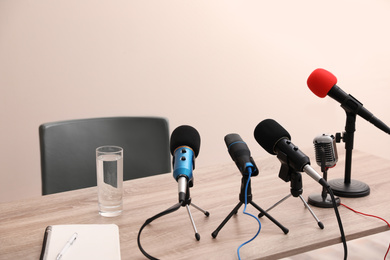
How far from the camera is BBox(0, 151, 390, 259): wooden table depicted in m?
1.16

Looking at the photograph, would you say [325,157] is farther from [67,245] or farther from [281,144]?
[67,245]

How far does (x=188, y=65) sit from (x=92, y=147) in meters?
1.13

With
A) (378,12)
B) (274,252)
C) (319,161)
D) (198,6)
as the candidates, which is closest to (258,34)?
(198,6)

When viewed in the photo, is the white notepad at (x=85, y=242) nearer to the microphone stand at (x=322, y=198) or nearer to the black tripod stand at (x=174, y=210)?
the black tripod stand at (x=174, y=210)

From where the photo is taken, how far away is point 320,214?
1352mm

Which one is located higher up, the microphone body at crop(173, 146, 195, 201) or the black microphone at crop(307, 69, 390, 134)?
the black microphone at crop(307, 69, 390, 134)

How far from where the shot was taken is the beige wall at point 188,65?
2.55 metres

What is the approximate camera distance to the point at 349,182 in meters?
1.52

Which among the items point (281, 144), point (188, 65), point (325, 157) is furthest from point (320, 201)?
point (188, 65)

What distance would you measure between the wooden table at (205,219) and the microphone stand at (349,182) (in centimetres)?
3

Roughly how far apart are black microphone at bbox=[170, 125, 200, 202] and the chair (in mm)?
704

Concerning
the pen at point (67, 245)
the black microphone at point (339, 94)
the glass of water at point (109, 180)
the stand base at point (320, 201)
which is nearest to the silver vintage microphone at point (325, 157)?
the stand base at point (320, 201)

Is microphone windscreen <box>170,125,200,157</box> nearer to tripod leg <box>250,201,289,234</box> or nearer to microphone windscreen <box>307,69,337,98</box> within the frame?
tripod leg <box>250,201,289,234</box>

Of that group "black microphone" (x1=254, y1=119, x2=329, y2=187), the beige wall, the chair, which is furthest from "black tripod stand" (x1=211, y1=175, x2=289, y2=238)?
the beige wall
